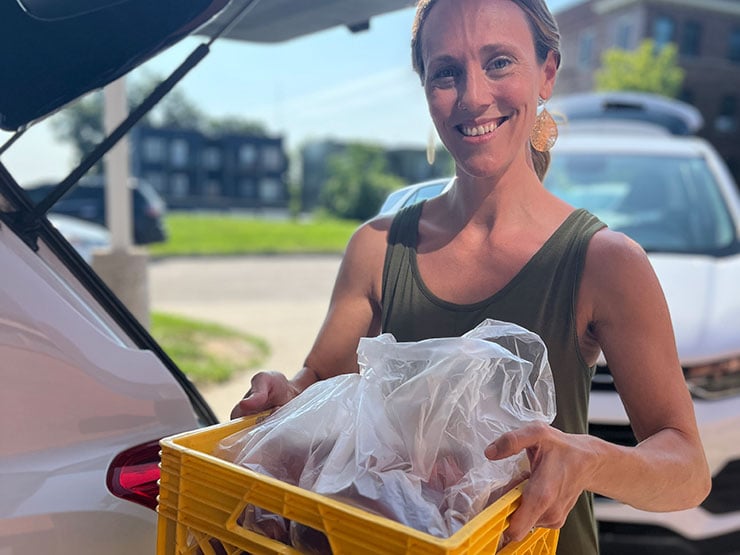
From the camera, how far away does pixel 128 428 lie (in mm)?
1356

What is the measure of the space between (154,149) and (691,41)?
37044 millimetres

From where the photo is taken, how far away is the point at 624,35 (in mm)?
34000

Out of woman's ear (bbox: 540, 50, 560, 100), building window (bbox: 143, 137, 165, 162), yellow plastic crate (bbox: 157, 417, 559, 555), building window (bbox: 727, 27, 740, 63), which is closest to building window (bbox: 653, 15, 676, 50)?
building window (bbox: 727, 27, 740, 63)

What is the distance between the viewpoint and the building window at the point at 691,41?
33.9m

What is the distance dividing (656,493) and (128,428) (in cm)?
99

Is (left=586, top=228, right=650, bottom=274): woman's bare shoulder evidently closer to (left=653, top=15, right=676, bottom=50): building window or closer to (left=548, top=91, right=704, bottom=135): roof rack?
(left=548, top=91, right=704, bottom=135): roof rack

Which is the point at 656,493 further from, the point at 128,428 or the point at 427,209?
the point at 128,428

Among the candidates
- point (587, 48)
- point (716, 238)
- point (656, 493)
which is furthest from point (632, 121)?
point (587, 48)

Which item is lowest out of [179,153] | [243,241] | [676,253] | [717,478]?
[179,153]

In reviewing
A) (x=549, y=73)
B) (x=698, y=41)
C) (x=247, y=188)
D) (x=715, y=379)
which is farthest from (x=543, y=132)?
(x=247, y=188)

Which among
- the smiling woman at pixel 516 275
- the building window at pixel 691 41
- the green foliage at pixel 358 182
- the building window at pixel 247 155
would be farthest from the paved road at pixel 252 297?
the building window at pixel 247 155

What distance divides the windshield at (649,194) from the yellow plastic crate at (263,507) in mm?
3336

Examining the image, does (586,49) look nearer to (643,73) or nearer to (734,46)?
(734,46)

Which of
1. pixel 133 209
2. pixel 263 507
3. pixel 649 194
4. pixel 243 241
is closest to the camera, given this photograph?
pixel 263 507
